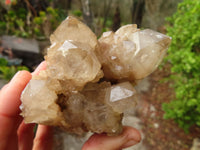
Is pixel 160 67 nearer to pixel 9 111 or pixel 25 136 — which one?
pixel 25 136

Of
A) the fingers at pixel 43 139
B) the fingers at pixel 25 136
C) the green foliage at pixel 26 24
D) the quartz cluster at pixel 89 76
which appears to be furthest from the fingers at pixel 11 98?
the green foliage at pixel 26 24

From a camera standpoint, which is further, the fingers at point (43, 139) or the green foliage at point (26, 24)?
the green foliage at point (26, 24)

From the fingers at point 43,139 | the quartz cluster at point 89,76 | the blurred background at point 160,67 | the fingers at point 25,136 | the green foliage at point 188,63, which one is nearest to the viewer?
the quartz cluster at point 89,76

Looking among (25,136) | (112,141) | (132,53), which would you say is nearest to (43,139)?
(25,136)

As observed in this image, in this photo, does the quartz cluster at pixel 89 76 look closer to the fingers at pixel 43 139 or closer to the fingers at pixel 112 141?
the fingers at pixel 112 141

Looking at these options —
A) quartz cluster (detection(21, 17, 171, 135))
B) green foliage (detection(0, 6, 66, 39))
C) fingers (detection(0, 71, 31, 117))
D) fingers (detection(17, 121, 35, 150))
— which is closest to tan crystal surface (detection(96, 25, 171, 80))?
quartz cluster (detection(21, 17, 171, 135))

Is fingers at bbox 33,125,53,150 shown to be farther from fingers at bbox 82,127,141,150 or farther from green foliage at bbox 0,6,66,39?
green foliage at bbox 0,6,66,39
